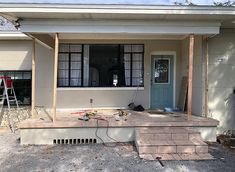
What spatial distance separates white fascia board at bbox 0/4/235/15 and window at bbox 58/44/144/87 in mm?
3226

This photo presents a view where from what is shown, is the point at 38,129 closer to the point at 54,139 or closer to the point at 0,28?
the point at 54,139

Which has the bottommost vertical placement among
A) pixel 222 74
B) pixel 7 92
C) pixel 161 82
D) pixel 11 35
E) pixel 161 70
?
pixel 7 92

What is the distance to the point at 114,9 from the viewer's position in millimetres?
6059

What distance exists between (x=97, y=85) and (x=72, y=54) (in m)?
1.38

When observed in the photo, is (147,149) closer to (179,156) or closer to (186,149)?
(179,156)

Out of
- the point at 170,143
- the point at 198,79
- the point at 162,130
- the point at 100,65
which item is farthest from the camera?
the point at 100,65

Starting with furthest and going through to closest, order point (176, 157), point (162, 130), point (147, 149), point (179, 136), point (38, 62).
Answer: point (38, 62)
point (162, 130)
point (179, 136)
point (147, 149)
point (176, 157)

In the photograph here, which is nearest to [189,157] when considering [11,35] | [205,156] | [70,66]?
[205,156]

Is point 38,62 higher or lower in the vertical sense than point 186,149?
higher

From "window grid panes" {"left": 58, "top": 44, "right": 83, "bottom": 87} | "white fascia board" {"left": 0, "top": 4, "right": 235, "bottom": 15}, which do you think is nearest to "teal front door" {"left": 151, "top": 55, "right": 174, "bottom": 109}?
"window grid panes" {"left": 58, "top": 44, "right": 83, "bottom": 87}

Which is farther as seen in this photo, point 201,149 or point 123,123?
point 123,123

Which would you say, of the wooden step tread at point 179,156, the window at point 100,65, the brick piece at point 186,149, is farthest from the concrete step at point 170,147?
the window at point 100,65

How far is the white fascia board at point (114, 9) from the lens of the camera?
19.5 ft

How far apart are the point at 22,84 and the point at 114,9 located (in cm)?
496
